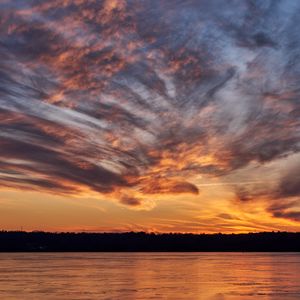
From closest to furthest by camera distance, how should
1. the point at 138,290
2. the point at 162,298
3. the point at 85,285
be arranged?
the point at 162,298 < the point at 138,290 < the point at 85,285

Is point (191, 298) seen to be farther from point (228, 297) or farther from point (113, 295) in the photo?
point (113, 295)

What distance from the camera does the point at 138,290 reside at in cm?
5681

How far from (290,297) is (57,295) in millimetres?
21496

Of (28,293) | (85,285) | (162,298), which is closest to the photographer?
(162,298)

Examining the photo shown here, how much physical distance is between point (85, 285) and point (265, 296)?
858 inches

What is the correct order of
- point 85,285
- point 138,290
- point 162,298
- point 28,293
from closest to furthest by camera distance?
point 162,298 → point 28,293 → point 138,290 → point 85,285

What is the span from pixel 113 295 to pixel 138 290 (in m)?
5.95

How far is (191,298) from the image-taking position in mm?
49250

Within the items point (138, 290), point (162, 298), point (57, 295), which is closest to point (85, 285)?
point (138, 290)

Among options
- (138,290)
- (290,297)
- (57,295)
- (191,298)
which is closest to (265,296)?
(290,297)

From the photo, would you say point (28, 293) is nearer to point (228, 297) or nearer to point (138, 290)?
point (138, 290)

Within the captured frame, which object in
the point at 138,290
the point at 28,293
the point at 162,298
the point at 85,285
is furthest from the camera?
the point at 85,285

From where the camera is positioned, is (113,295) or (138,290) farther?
(138,290)

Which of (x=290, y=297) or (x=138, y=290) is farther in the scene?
(x=138, y=290)
